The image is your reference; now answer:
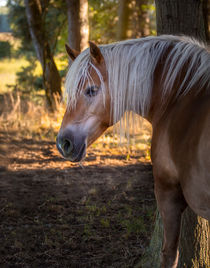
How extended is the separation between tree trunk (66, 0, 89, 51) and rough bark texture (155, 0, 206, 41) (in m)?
4.67

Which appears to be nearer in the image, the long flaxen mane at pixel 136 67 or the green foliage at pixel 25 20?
the long flaxen mane at pixel 136 67

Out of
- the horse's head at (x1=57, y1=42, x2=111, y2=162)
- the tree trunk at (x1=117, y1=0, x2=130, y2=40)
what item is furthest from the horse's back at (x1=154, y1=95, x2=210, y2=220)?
the tree trunk at (x1=117, y1=0, x2=130, y2=40)

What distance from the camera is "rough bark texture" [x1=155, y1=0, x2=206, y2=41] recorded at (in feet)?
8.64

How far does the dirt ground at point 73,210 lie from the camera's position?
318 centimetres

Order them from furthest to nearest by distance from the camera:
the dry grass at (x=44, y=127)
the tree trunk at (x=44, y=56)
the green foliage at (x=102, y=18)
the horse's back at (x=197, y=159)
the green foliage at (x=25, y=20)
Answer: the green foliage at (x=25, y=20) → the green foliage at (x=102, y=18) → the tree trunk at (x=44, y=56) → the dry grass at (x=44, y=127) → the horse's back at (x=197, y=159)

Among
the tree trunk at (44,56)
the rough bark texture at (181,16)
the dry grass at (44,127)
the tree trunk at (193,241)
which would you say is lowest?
Result: the dry grass at (44,127)

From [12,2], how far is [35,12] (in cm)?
509

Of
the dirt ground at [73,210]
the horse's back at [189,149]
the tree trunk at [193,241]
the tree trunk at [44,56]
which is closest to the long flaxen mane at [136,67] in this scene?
the horse's back at [189,149]

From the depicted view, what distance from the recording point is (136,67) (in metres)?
2.12

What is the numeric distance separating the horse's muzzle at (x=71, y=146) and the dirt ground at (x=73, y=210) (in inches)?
53.5

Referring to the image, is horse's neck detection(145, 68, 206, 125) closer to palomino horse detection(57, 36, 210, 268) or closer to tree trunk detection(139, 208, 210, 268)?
palomino horse detection(57, 36, 210, 268)

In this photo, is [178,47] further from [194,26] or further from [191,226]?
[191,226]

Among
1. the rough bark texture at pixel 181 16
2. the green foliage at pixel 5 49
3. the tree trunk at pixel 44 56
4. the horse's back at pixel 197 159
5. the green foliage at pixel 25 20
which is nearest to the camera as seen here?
the horse's back at pixel 197 159

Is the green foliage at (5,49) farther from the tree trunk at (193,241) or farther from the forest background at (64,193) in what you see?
the tree trunk at (193,241)
